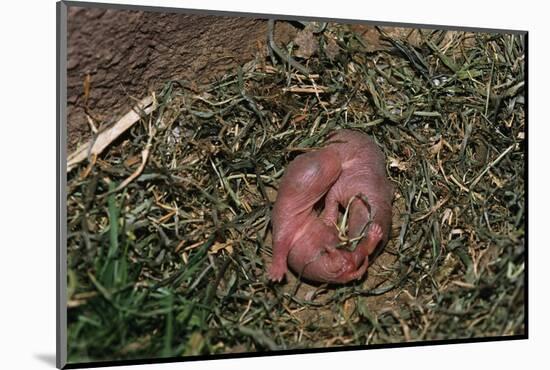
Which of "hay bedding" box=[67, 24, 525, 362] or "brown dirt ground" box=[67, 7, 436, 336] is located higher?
"brown dirt ground" box=[67, 7, 436, 336]

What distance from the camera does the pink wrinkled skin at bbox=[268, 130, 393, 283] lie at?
2557 mm

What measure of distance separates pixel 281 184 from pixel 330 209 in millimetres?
169

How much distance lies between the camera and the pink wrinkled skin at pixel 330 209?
2557mm

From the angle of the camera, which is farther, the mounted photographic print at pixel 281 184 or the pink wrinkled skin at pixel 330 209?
the pink wrinkled skin at pixel 330 209

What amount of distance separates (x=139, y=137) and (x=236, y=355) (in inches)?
23.8

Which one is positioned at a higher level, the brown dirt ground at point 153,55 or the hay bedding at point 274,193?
the brown dirt ground at point 153,55

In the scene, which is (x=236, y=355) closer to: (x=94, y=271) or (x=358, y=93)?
(x=94, y=271)

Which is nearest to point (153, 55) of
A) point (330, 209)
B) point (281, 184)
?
point (281, 184)

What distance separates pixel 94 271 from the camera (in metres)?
2.27

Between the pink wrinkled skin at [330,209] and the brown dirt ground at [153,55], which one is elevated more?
the brown dirt ground at [153,55]

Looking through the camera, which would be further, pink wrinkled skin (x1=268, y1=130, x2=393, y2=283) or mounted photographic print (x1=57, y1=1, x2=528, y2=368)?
pink wrinkled skin (x1=268, y1=130, x2=393, y2=283)

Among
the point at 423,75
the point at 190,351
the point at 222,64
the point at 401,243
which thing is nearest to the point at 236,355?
the point at 190,351

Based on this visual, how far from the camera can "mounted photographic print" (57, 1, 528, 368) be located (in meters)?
2.30

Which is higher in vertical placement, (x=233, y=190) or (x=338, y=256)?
(x=233, y=190)
